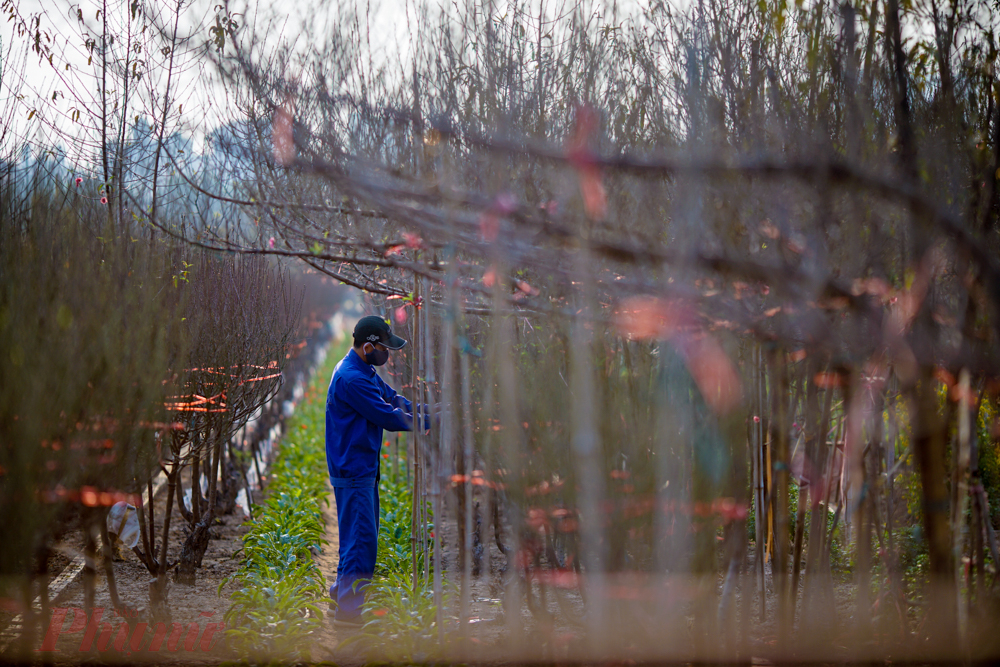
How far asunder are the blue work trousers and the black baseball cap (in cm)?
90

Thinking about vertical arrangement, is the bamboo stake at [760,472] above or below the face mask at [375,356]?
below

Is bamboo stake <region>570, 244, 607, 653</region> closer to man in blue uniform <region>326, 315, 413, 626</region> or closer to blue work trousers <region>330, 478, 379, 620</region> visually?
man in blue uniform <region>326, 315, 413, 626</region>

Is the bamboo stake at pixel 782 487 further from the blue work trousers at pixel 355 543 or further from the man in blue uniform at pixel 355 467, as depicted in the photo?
the blue work trousers at pixel 355 543

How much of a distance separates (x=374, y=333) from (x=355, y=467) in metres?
0.88

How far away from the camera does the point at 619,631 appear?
10.9ft

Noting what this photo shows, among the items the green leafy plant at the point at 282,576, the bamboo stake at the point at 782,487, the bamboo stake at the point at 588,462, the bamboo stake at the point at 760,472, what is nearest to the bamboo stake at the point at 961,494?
the bamboo stake at the point at 782,487

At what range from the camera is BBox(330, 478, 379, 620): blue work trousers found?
4738mm

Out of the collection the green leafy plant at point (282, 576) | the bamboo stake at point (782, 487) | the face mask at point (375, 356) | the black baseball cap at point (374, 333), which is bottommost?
the green leafy plant at point (282, 576)

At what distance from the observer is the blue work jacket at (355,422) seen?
4691 mm

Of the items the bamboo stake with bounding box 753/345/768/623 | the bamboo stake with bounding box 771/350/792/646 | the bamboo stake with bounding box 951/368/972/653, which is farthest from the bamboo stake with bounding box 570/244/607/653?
the bamboo stake with bounding box 951/368/972/653

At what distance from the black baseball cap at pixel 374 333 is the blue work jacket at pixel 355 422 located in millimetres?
144

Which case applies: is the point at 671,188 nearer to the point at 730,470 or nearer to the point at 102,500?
the point at 730,470

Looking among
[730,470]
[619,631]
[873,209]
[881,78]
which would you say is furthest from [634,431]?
[881,78]

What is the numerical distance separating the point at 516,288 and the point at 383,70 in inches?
60.9
